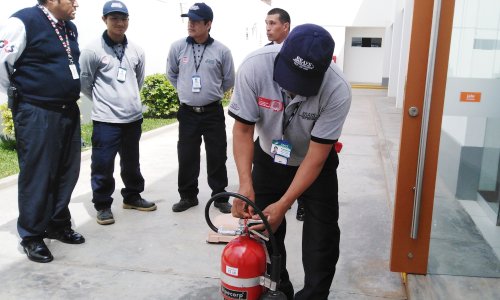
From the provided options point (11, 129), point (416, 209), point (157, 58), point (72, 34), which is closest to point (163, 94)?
point (157, 58)

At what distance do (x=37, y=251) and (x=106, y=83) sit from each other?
1.51m

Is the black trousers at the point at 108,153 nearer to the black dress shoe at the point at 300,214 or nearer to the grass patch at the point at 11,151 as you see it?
the black dress shoe at the point at 300,214

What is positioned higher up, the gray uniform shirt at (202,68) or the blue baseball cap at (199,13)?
the blue baseball cap at (199,13)

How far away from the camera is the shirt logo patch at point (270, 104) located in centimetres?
230

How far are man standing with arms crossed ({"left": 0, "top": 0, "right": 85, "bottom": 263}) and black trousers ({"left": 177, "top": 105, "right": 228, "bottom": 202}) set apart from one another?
3.65ft

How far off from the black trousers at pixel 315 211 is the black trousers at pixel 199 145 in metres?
1.86

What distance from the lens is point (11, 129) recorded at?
6.60 meters

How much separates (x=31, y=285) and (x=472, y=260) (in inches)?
116

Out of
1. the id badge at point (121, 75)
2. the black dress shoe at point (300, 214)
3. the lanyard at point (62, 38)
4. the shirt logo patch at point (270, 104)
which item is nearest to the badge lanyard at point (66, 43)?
the lanyard at point (62, 38)

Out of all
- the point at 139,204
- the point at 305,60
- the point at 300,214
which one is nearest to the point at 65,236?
the point at 139,204

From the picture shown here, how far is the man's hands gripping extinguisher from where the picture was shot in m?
2.08

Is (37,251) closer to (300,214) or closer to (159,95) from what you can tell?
(300,214)

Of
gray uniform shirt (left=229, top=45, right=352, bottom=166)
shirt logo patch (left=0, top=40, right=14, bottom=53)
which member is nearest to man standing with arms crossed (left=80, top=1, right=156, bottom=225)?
shirt logo patch (left=0, top=40, right=14, bottom=53)

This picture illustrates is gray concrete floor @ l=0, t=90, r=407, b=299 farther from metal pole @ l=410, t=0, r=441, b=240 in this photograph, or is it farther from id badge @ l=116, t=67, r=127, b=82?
id badge @ l=116, t=67, r=127, b=82
